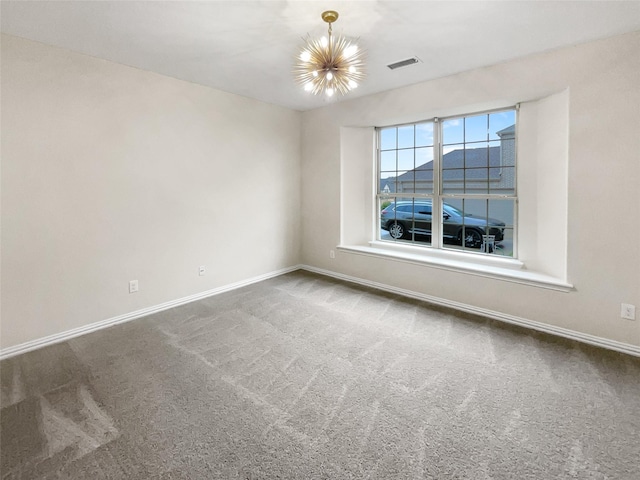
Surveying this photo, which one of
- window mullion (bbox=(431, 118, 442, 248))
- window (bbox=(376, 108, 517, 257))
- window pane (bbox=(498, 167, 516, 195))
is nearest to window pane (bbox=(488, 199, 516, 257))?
window (bbox=(376, 108, 517, 257))

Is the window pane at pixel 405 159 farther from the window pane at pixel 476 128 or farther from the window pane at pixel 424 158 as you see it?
the window pane at pixel 476 128

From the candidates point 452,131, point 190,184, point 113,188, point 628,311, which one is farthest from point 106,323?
point 628,311

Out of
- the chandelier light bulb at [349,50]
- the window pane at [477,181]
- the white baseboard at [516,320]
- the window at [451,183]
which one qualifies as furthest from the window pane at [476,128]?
the chandelier light bulb at [349,50]

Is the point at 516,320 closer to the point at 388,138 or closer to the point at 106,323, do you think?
the point at 388,138

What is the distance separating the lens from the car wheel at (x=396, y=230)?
15.4ft

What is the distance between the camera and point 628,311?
8.79ft

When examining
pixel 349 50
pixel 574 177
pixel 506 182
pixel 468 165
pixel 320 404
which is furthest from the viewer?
pixel 468 165

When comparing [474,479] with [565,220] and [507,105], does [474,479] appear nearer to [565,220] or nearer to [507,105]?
[565,220]

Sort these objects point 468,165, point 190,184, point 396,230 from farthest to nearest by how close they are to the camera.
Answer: point 396,230
point 468,165
point 190,184

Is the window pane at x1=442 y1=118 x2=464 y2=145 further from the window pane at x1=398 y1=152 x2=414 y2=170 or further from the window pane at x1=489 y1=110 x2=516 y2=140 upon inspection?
the window pane at x1=398 y1=152 x2=414 y2=170

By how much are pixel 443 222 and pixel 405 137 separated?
132 cm

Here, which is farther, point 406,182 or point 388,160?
point 388,160

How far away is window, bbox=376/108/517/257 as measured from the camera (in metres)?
3.73

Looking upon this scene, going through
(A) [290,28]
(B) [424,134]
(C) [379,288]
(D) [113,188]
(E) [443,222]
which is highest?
(A) [290,28]
